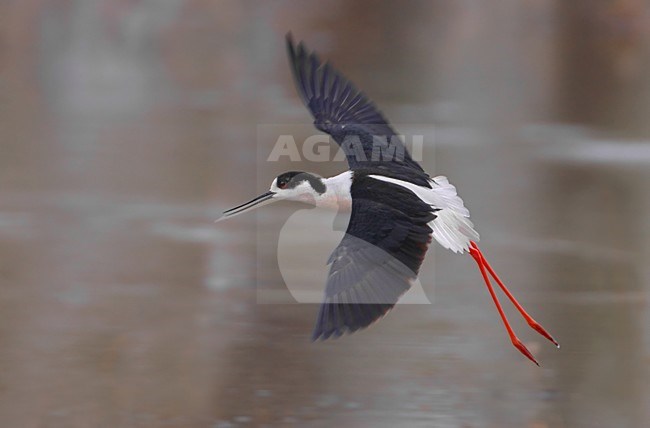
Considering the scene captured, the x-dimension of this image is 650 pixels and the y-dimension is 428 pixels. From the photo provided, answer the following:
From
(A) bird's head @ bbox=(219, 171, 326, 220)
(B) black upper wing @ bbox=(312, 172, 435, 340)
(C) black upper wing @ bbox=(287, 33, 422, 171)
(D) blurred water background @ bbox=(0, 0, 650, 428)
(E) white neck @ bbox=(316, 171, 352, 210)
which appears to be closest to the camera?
(B) black upper wing @ bbox=(312, 172, 435, 340)

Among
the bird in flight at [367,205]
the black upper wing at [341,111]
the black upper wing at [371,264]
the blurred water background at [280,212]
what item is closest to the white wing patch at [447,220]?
the bird in flight at [367,205]

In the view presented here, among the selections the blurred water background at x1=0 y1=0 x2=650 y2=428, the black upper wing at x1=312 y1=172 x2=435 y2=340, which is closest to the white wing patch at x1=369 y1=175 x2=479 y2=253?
the black upper wing at x1=312 y1=172 x2=435 y2=340

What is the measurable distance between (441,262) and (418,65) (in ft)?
24.0

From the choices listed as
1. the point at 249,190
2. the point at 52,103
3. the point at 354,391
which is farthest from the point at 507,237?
the point at 52,103

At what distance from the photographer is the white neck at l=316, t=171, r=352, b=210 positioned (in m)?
6.53

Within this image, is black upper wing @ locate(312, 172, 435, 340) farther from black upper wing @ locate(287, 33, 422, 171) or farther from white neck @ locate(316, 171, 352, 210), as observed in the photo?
black upper wing @ locate(287, 33, 422, 171)

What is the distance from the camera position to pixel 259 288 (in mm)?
Result: 9078

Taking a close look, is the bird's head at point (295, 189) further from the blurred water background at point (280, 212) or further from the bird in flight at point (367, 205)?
the blurred water background at point (280, 212)

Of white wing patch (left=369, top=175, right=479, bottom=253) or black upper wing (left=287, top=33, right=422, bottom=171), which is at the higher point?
black upper wing (left=287, top=33, right=422, bottom=171)

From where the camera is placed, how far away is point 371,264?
5.66 metres

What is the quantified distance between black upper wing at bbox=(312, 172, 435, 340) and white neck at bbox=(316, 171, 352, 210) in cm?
54

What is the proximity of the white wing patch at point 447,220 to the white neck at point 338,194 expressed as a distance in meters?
0.14

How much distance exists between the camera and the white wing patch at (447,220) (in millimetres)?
6562

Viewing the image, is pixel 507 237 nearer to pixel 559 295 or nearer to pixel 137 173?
pixel 559 295
